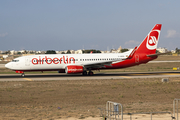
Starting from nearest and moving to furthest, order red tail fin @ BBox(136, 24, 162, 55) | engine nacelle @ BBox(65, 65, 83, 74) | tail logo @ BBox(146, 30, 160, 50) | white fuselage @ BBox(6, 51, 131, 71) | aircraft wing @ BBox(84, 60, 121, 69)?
engine nacelle @ BBox(65, 65, 83, 74)
white fuselage @ BBox(6, 51, 131, 71)
aircraft wing @ BBox(84, 60, 121, 69)
red tail fin @ BBox(136, 24, 162, 55)
tail logo @ BBox(146, 30, 160, 50)

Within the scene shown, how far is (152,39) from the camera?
4588 cm

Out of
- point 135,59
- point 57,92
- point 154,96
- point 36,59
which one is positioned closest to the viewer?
point 154,96

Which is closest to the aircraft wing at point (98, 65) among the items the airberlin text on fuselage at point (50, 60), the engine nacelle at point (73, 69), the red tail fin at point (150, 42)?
the engine nacelle at point (73, 69)

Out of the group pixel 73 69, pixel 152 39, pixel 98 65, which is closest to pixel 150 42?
pixel 152 39

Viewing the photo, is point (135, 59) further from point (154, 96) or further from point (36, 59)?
point (154, 96)

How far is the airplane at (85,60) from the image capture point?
135ft

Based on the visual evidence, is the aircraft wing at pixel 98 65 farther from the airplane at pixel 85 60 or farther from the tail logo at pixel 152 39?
the tail logo at pixel 152 39

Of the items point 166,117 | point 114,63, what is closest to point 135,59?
point 114,63

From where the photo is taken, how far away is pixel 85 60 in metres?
43.3

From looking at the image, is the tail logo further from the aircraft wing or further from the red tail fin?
the aircraft wing

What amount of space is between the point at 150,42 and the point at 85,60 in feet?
43.0

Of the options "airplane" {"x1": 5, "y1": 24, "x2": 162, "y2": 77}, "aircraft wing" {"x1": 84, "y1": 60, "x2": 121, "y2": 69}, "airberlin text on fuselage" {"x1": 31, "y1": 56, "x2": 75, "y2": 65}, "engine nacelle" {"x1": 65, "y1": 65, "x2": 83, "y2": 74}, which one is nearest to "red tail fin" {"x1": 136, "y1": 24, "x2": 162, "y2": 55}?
"airplane" {"x1": 5, "y1": 24, "x2": 162, "y2": 77}

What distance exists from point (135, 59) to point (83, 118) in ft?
100

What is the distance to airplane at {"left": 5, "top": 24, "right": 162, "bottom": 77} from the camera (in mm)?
41219
